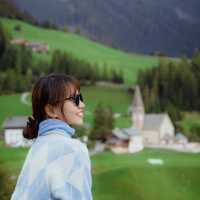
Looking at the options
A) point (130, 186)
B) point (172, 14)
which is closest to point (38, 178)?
point (130, 186)

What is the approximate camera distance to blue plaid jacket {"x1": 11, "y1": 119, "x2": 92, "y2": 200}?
3.61 ft

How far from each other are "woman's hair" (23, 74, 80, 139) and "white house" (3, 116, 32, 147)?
5281 mm

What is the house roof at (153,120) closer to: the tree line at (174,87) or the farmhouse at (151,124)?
the farmhouse at (151,124)

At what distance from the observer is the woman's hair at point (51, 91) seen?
46.8 inches

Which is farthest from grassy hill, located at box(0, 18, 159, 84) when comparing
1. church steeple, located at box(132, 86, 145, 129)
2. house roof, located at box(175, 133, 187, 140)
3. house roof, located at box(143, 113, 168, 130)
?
house roof, located at box(175, 133, 187, 140)

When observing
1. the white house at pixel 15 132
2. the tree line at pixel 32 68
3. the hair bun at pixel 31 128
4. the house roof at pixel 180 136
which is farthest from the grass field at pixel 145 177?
the hair bun at pixel 31 128

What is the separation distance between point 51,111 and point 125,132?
5.77 meters

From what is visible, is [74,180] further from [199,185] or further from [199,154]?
[199,154]

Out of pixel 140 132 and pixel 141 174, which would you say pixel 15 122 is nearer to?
pixel 140 132

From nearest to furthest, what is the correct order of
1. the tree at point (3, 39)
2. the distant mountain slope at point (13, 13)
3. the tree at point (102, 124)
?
1. the tree at point (102, 124)
2. the tree at point (3, 39)
3. the distant mountain slope at point (13, 13)

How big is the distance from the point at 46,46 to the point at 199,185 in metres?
2.65

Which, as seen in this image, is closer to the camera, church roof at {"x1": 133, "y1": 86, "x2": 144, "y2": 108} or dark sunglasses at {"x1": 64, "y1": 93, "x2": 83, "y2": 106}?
dark sunglasses at {"x1": 64, "y1": 93, "x2": 83, "y2": 106}

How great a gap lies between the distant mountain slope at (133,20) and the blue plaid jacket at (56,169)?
585 centimetres

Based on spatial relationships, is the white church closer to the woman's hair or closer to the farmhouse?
the farmhouse
